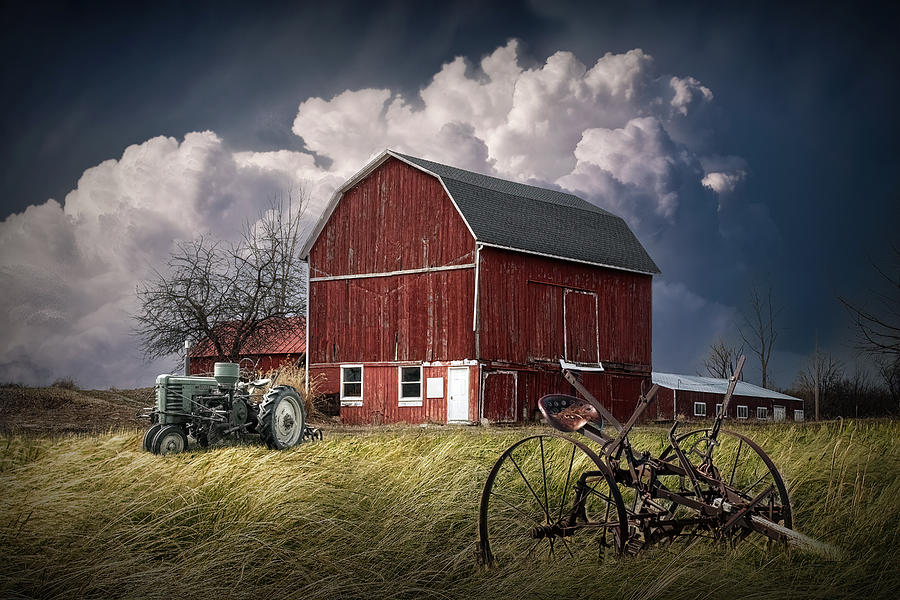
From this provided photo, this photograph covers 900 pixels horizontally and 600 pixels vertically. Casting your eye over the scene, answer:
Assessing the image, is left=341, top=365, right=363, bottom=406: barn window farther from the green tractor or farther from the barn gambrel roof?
the green tractor

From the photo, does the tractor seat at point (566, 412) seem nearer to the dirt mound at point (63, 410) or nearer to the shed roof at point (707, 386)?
the dirt mound at point (63, 410)

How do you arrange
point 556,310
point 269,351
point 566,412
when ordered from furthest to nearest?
point 269,351 → point 556,310 → point 566,412

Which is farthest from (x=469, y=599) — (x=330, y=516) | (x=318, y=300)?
(x=318, y=300)

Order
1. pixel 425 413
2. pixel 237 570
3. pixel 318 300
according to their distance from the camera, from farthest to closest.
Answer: pixel 318 300, pixel 425 413, pixel 237 570

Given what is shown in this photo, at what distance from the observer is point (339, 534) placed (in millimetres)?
8711

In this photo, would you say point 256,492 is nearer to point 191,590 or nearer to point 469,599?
point 191,590

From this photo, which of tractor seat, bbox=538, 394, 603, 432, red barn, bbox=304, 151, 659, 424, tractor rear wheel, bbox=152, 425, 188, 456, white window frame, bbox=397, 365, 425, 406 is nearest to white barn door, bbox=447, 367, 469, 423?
red barn, bbox=304, 151, 659, 424

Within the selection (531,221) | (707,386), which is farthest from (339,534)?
(707,386)

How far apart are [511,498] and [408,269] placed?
611 inches

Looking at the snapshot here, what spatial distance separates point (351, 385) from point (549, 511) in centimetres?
1690

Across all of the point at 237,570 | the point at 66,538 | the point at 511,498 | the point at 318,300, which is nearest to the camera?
the point at 237,570

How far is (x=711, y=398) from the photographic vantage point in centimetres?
3519

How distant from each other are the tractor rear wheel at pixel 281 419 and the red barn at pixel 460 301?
29.1ft

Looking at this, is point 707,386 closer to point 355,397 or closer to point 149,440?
point 355,397
